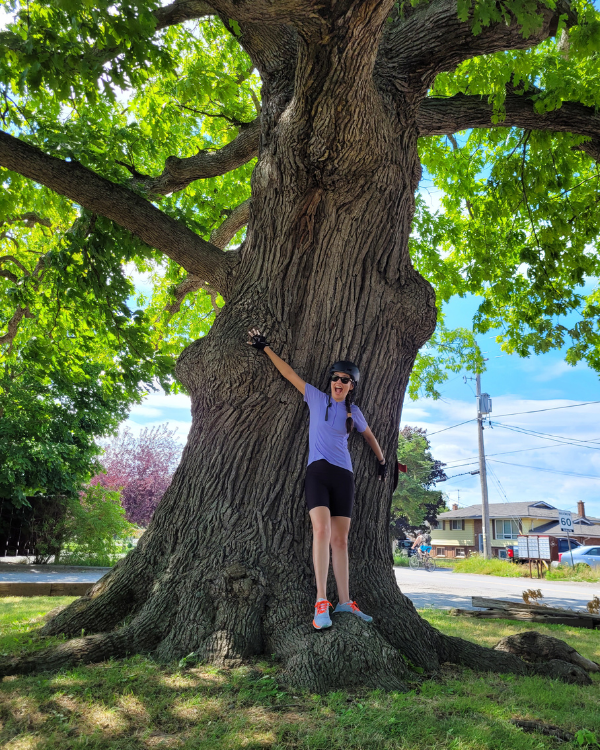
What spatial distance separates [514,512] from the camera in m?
49.4

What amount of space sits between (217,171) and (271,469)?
15.9 feet

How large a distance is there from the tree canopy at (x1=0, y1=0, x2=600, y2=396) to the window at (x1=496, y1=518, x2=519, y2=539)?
4091 cm

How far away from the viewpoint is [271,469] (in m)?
4.73

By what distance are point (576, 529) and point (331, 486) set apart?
51029 mm

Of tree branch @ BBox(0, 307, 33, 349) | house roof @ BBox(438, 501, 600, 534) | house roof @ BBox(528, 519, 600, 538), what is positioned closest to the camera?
tree branch @ BBox(0, 307, 33, 349)

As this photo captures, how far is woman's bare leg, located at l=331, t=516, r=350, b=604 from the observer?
173 inches

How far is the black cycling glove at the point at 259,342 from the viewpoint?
16.0ft

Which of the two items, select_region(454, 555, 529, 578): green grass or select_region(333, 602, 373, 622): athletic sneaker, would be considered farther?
select_region(454, 555, 529, 578): green grass

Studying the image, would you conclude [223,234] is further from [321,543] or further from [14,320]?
[321,543]

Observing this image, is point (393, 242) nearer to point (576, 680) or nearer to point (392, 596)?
point (392, 596)

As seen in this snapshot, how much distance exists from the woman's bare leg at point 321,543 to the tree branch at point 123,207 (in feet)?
8.21

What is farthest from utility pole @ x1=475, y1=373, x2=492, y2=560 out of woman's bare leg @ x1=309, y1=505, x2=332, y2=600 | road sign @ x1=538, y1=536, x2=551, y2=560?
woman's bare leg @ x1=309, y1=505, x2=332, y2=600

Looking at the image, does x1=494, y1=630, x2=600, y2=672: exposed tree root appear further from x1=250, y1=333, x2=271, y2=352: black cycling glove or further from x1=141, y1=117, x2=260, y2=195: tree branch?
x1=141, y1=117, x2=260, y2=195: tree branch

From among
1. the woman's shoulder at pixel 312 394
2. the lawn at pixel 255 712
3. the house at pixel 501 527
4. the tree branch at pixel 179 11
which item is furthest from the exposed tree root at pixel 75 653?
the house at pixel 501 527
